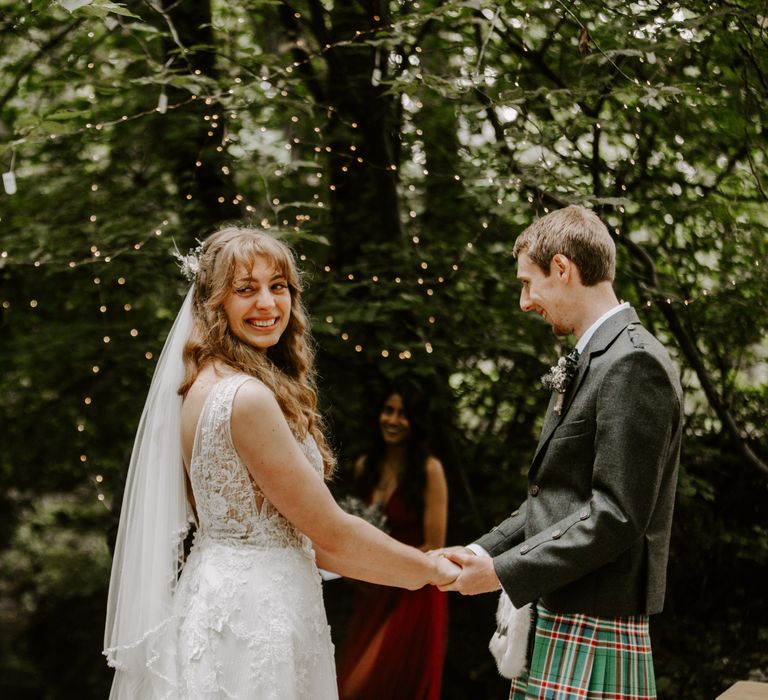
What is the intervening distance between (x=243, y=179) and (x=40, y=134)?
94.8 inches

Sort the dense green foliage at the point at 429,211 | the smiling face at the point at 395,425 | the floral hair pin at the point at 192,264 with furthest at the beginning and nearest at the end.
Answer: the smiling face at the point at 395,425 < the dense green foliage at the point at 429,211 < the floral hair pin at the point at 192,264

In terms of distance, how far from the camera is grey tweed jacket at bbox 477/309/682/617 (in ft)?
6.97

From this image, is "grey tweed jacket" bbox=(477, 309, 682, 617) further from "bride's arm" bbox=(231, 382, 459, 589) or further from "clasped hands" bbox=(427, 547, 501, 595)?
"bride's arm" bbox=(231, 382, 459, 589)

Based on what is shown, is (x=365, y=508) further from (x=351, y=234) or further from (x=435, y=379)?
(x=351, y=234)

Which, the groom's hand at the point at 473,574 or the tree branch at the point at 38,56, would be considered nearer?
the groom's hand at the point at 473,574

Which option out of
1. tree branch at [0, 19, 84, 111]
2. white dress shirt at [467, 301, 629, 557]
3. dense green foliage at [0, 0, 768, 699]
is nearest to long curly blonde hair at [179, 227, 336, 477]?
white dress shirt at [467, 301, 629, 557]

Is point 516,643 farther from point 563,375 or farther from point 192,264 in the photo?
point 192,264

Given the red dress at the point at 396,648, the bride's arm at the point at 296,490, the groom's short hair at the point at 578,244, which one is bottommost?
the red dress at the point at 396,648

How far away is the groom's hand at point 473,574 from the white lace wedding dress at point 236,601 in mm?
439

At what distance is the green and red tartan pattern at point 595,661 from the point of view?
86.8 inches

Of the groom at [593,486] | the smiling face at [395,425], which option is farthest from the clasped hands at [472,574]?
the smiling face at [395,425]

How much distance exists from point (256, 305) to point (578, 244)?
0.91 m

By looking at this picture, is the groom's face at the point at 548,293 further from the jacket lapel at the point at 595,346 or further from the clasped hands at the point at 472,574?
the clasped hands at the point at 472,574

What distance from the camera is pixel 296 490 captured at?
2.44m
